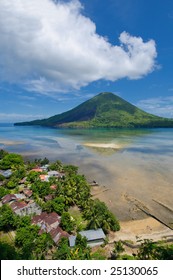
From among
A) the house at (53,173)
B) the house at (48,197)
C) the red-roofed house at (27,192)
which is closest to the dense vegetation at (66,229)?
the house at (48,197)

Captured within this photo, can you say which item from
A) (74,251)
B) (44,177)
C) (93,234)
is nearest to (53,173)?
(44,177)

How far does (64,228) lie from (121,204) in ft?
43.7

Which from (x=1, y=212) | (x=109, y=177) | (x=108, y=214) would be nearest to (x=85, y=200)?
(x=108, y=214)

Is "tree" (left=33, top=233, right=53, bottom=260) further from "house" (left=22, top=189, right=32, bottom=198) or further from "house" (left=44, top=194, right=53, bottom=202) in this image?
"house" (left=22, top=189, right=32, bottom=198)

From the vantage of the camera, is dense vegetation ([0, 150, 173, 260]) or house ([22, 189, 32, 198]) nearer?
dense vegetation ([0, 150, 173, 260])

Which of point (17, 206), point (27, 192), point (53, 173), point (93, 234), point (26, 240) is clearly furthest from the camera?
point (53, 173)

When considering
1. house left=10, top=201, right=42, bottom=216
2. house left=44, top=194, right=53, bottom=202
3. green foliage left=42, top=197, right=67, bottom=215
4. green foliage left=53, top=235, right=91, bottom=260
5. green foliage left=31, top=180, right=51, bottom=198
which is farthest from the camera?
green foliage left=31, top=180, right=51, bottom=198

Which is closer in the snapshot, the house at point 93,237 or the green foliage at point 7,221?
the house at point 93,237

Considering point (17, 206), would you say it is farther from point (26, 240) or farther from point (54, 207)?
point (26, 240)

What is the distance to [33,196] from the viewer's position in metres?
38.0

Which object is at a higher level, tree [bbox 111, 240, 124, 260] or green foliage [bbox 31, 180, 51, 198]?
green foliage [bbox 31, 180, 51, 198]

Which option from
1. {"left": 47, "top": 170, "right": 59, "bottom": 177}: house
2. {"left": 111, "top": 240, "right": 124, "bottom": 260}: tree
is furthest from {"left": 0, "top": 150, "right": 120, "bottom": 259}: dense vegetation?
{"left": 47, "top": 170, "right": 59, "bottom": 177}: house

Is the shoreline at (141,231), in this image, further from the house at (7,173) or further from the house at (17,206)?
the house at (7,173)

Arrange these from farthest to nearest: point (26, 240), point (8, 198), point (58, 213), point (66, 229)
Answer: point (8, 198) < point (58, 213) < point (66, 229) < point (26, 240)
